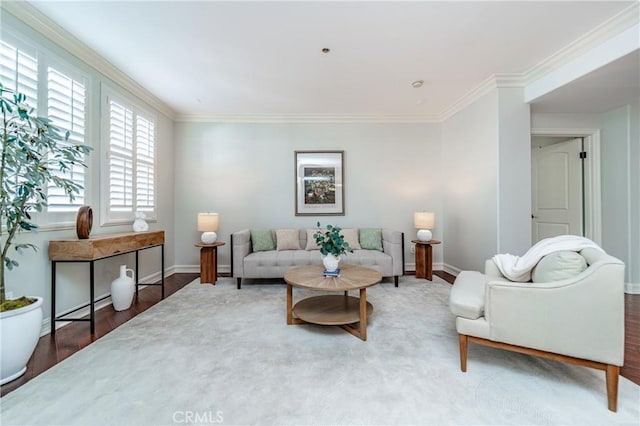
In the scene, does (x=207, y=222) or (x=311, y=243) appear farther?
(x=311, y=243)

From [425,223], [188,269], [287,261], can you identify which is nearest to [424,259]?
[425,223]

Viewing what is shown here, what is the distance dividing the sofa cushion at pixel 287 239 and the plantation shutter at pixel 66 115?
2.30 metres

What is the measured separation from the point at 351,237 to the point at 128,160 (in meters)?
3.19

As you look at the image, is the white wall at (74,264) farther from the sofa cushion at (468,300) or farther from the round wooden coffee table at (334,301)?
the sofa cushion at (468,300)

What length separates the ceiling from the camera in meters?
2.04

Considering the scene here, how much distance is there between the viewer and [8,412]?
52.9 inches

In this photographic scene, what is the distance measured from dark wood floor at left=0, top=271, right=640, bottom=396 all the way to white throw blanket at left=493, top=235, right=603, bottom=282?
0.82m

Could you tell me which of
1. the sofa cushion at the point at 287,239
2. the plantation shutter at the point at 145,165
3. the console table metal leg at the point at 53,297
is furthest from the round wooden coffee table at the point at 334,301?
the plantation shutter at the point at 145,165

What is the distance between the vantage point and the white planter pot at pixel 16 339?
5.03ft

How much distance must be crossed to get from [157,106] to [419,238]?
14.5ft

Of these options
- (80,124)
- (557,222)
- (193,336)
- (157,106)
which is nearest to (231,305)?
(193,336)

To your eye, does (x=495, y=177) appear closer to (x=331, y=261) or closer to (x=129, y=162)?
(x=331, y=261)

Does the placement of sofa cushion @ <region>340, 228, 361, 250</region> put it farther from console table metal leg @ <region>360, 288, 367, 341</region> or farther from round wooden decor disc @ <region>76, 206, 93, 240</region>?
round wooden decor disc @ <region>76, 206, 93, 240</region>

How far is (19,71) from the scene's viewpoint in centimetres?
199
